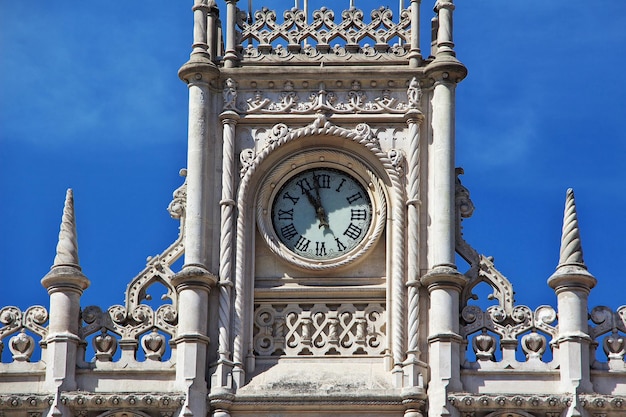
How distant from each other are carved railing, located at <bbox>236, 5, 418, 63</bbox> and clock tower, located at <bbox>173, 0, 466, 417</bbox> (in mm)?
19

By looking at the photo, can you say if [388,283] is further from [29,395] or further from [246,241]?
[29,395]

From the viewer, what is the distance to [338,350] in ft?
103

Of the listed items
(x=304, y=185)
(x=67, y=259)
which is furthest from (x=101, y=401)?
(x=304, y=185)

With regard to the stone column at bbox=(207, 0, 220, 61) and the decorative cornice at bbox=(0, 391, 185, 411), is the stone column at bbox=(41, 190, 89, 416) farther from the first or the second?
the stone column at bbox=(207, 0, 220, 61)

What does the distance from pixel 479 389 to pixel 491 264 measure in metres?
1.84

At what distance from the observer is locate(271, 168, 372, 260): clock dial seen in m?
32.1

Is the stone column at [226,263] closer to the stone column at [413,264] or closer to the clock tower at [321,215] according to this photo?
the clock tower at [321,215]

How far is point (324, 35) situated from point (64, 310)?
5.27 metres

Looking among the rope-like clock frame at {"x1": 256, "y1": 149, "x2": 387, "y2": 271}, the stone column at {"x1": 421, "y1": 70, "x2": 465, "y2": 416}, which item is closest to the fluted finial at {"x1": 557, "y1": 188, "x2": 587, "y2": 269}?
the stone column at {"x1": 421, "y1": 70, "x2": 465, "y2": 416}

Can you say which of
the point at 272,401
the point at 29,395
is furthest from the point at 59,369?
the point at 272,401

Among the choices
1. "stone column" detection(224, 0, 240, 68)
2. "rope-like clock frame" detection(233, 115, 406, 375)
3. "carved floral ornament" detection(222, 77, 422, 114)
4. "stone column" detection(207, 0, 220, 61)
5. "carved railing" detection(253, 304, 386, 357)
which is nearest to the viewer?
"rope-like clock frame" detection(233, 115, 406, 375)

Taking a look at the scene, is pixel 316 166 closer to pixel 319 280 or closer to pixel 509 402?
pixel 319 280

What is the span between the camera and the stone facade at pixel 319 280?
3097 centimetres

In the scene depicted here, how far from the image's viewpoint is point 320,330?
31609 mm
